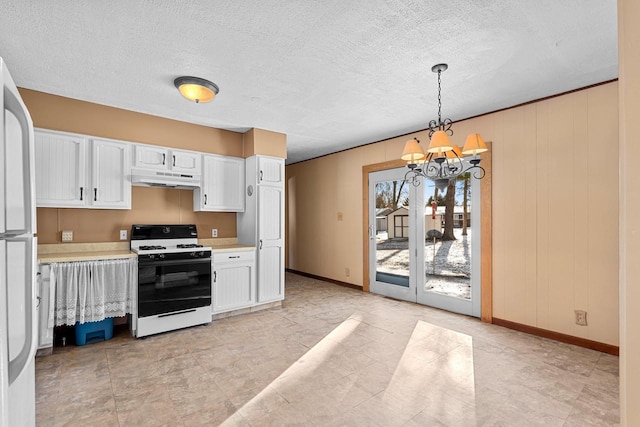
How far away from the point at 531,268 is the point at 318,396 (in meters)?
2.70

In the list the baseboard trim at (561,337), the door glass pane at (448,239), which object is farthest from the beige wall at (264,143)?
the baseboard trim at (561,337)

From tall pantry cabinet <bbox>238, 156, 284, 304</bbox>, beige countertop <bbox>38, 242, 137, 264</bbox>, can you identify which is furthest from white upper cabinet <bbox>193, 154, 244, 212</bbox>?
beige countertop <bbox>38, 242, 137, 264</bbox>

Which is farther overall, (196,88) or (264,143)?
(264,143)

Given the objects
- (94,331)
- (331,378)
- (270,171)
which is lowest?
(331,378)

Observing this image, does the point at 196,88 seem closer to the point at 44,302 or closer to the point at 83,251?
the point at 83,251

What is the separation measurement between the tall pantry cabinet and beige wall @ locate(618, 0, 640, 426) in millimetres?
3940

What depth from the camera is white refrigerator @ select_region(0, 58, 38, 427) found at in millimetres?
912

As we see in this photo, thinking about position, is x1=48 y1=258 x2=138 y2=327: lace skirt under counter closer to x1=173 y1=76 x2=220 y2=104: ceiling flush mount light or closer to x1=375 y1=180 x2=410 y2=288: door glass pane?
x1=173 y1=76 x2=220 y2=104: ceiling flush mount light

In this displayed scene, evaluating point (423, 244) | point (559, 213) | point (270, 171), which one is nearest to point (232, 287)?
point (270, 171)

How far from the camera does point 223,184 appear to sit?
434 cm

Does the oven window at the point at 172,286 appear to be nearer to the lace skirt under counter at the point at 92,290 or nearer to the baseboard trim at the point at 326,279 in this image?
the lace skirt under counter at the point at 92,290

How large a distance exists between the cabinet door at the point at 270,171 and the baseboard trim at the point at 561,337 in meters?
3.29

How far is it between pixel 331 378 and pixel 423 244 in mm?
2619

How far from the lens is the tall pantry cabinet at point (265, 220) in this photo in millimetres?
4340
